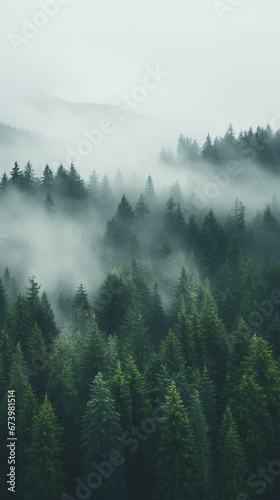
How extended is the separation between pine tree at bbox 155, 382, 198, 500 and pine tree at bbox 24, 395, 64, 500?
8038 millimetres

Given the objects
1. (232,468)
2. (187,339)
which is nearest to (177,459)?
(232,468)

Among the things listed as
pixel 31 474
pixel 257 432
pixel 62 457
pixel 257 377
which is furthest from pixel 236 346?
pixel 31 474

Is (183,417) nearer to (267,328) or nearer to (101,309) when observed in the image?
(267,328)

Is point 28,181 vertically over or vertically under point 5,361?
over

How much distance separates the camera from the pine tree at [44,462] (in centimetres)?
Result: 2842

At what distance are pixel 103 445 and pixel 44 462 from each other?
4.68 meters

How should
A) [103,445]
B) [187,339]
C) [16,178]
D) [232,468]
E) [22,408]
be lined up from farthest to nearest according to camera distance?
[16,178], [187,339], [22,408], [103,445], [232,468]

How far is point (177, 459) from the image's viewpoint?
27.6 meters

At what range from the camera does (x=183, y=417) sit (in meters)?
28.3

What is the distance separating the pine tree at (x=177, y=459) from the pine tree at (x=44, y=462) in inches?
316

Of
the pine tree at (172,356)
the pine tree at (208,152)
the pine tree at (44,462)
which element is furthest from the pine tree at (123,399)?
the pine tree at (208,152)

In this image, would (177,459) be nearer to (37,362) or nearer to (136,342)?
(136,342)

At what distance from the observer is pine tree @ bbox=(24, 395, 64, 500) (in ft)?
93.2

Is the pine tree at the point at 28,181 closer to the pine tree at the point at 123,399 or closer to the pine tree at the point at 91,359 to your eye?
the pine tree at the point at 91,359
